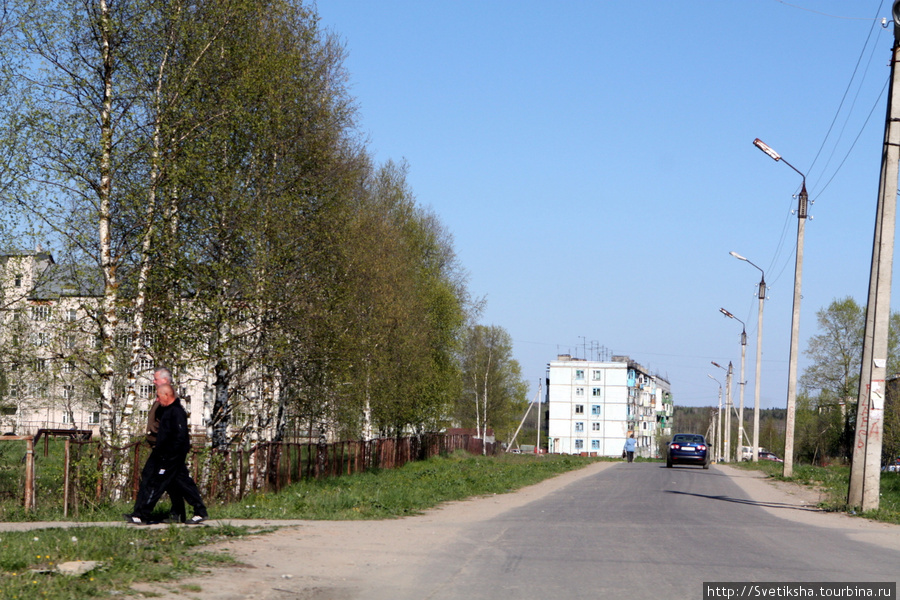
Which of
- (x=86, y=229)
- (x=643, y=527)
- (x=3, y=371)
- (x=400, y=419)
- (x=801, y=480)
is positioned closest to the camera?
(x=643, y=527)

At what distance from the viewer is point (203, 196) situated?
17.4 metres

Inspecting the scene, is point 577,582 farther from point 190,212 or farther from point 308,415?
point 308,415

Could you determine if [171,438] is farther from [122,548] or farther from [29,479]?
[29,479]

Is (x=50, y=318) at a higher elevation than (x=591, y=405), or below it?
higher

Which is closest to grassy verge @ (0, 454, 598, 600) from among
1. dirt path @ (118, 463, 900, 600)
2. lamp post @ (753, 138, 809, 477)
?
dirt path @ (118, 463, 900, 600)

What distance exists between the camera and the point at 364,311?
29609mm

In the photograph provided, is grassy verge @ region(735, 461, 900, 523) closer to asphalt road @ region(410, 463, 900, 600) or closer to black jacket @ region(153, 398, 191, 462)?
asphalt road @ region(410, 463, 900, 600)

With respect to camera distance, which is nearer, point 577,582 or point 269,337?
point 577,582

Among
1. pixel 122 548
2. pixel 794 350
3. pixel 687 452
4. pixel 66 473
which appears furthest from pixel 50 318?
pixel 687 452

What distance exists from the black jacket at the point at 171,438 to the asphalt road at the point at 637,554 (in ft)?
10.8

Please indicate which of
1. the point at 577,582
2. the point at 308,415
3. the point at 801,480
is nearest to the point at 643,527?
the point at 577,582

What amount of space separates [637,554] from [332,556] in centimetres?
307

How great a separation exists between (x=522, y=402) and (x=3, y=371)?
8281 centimetres

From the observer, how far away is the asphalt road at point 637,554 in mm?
7523
